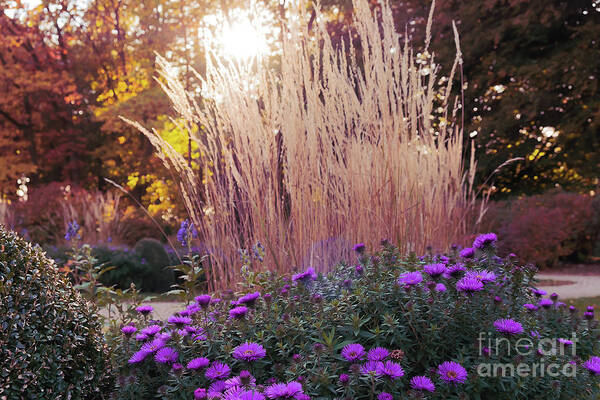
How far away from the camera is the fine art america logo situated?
167 centimetres

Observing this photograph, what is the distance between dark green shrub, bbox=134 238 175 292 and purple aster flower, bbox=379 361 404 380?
639 cm

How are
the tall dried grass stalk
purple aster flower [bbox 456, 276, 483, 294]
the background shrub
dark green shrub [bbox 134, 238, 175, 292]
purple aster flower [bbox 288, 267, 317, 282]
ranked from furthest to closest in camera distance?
the background shrub, dark green shrub [bbox 134, 238, 175, 292], the tall dried grass stalk, purple aster flower [bbox 288, 267, 317, 282], purple aster flower [bbox 456, 276, 483, 294]

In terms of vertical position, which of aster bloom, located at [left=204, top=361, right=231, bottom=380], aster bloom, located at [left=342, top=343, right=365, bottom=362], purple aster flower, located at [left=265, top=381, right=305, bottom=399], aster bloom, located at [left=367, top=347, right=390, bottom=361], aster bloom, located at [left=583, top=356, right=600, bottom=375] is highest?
purple aster flower, located at [left=265, top=381, right=305, bottom=399]

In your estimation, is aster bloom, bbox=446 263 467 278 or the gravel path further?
the gravel path

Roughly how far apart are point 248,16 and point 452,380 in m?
2.52

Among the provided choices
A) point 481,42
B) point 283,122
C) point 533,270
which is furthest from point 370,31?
point 481,42

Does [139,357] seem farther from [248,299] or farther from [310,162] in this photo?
[310,162]

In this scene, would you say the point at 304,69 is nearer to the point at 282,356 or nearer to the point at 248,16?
the point at 248,16

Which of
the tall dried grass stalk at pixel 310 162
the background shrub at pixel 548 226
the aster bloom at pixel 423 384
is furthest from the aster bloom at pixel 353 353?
the background shrub at pixel 548 226

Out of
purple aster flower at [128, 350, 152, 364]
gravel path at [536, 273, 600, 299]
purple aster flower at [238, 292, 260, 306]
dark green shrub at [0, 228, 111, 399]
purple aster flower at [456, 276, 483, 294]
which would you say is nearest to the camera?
dark green shrub at [0, 228, 111, 399]

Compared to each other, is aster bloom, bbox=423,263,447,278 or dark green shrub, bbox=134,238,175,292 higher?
aster bloom, bbox=423,263,447,278

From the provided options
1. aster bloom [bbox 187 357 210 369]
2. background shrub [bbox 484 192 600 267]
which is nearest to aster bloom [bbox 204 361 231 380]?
aster bloom [bbox 187 357 210 369]

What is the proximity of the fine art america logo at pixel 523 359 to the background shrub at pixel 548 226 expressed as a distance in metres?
6.68

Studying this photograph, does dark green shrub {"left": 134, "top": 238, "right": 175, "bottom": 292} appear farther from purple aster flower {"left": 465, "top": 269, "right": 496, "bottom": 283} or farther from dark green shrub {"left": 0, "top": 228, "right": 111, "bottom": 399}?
purple aster flower {"left": 465, "top": 269, "right": 496, "bottom": 283}
